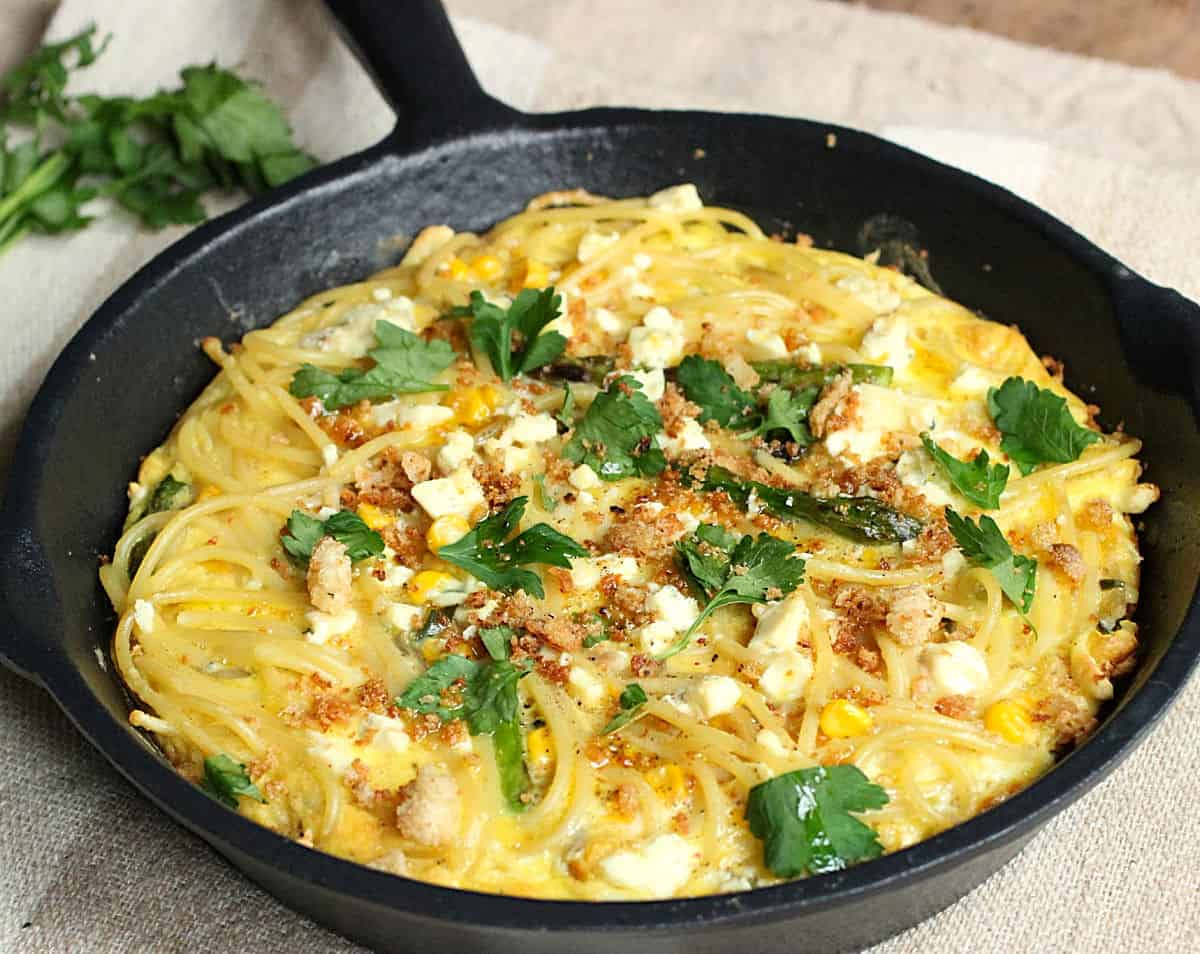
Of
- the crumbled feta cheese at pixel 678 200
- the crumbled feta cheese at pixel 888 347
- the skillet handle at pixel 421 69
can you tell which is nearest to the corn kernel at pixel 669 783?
the crumbled feta cheese at pixel 888 347

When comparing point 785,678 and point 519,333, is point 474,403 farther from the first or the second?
point 785,678

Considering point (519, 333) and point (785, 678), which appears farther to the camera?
point (519, 333)

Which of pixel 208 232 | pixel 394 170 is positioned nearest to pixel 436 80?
pixel 394 170

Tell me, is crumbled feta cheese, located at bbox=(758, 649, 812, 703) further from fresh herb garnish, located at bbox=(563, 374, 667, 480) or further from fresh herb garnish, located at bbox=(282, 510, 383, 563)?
fresh herb garnish, located at bbox=(282, 510, 383, 563)

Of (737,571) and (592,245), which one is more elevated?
(592,245)

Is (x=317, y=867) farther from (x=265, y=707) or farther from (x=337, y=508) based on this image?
(x=337, y=508)

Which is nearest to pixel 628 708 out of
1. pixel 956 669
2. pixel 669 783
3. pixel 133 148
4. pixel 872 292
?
pixel 669 783
